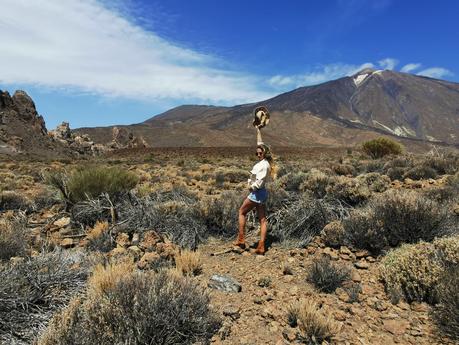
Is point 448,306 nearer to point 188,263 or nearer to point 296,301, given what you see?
point 296,301

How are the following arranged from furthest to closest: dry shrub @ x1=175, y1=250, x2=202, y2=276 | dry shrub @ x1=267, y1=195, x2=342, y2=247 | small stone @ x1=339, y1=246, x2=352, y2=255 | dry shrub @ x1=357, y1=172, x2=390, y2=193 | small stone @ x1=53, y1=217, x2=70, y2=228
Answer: dry shrub @ x1=357, y1=172, x2=390, y2=193 → small stone @ x1=53, y1=217, x2=70, y2=228 → dry shrub @ x1=267, y1=195, x2=342, y2=247 → small stone @ x1=339, y1=246, x2=352, y2=255 → dry shrub @ x1=175, y1=250, x2=202, y2=276

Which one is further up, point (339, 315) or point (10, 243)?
point (10, 243)

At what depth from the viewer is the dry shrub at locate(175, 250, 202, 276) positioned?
513cm

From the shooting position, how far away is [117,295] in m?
3.51

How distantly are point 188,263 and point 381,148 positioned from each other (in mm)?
22064

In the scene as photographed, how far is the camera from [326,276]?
470 centimetres

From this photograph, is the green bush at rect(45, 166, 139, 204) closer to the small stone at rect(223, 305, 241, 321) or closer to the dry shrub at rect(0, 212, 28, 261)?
the dry shrub at rect(0, 212, 28, 261)

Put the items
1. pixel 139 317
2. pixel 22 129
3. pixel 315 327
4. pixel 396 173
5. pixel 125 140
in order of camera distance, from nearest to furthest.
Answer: pixel 139 317
pixel 315 327
pixel 396 173
pixel 22 129
pixel 125 140

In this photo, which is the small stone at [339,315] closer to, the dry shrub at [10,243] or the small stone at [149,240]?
the small stone at [149,240]

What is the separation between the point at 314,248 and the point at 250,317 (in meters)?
2.25

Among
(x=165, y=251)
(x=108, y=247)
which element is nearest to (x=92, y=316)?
(x=165, y=251)

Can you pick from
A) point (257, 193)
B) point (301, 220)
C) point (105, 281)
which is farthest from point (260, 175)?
point (105, 281)

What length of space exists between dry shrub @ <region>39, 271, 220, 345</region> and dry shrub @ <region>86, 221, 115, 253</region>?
2.27 m

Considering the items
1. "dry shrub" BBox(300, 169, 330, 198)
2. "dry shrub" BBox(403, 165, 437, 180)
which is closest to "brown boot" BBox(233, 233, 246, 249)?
"dry shrub" BBox(300, 169, 330, 198)
